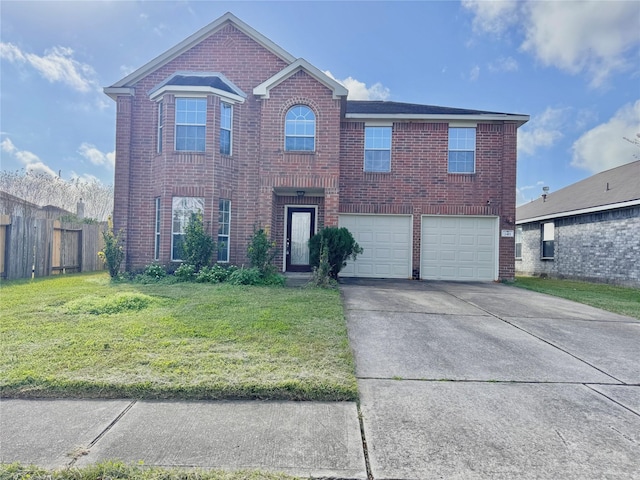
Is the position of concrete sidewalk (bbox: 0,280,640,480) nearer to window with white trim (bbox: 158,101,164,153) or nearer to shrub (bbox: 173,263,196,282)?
shrub (bbox: 173,263,196,282)

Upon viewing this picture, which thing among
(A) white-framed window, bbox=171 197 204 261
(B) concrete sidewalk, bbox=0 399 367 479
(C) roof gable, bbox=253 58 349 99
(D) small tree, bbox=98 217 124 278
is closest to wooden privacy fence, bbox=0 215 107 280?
(D) small tree, bbox=98 217 124 278

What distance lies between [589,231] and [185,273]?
50.6 feet

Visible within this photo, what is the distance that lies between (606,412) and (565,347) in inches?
76.9

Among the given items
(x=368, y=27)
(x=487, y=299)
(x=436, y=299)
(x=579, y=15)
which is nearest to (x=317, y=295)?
(x=436, y=299)

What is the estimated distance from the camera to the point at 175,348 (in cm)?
410

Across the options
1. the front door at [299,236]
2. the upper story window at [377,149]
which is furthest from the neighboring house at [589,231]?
the front door at [299,236]

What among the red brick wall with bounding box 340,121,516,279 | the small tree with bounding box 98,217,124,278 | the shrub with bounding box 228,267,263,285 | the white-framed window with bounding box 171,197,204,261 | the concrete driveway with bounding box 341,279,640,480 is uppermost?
the red brick wall with bounding box 340,121,516,279

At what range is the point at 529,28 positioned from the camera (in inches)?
516

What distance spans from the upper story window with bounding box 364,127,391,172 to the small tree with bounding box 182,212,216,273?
5990 millimetres

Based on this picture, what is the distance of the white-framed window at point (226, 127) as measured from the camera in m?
11.2

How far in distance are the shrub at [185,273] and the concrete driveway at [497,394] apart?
5.57m

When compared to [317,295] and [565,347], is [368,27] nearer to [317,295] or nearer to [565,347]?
[317,295]

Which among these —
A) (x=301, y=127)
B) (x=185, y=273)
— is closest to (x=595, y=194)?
(x=301, y=127)

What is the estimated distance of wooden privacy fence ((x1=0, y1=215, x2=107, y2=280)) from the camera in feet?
32.8
